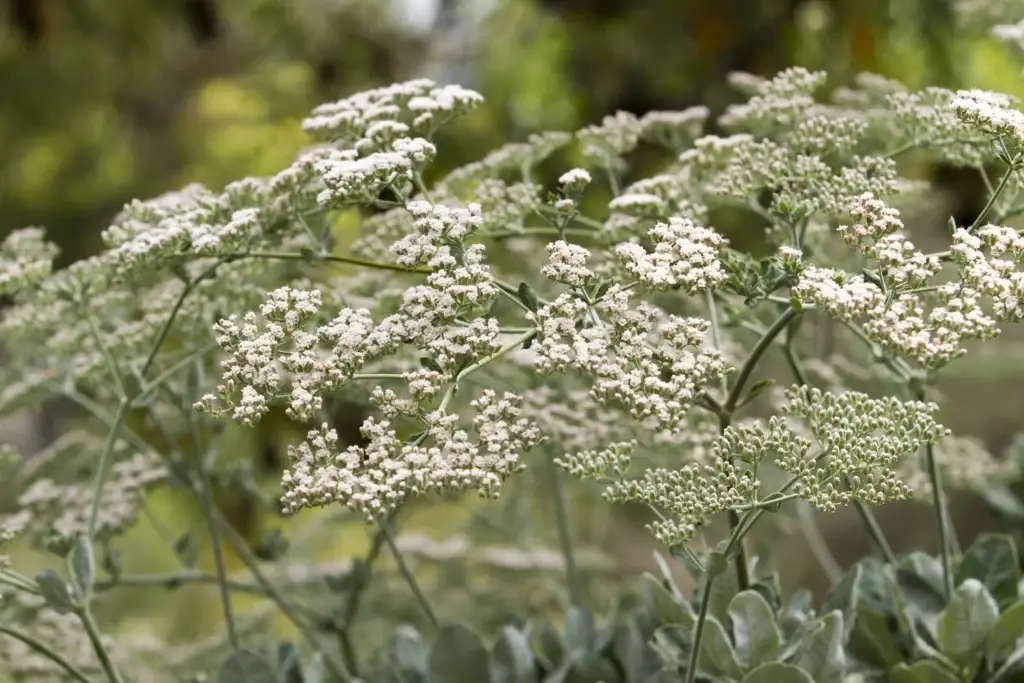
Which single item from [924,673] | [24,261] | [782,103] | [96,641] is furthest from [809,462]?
[24,261]

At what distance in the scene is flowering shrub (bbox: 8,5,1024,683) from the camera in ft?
1.93

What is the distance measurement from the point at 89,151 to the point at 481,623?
90.9 inches

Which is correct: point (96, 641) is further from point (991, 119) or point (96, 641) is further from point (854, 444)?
point (991, 119)

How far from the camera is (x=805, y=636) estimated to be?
73cm

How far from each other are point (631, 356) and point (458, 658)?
378mm

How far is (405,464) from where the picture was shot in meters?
0.57

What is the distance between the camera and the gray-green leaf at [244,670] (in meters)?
0.86

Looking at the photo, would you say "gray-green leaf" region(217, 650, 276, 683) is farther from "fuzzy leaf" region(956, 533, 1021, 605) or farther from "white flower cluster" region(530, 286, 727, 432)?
"fuzzy leaf" region(956, 533, 1021, 605)

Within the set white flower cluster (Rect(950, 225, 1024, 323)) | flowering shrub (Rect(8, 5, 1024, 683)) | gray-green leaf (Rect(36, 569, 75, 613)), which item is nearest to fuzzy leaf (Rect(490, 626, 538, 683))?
flowering shrub (Rect(8, 5, 1024, 683))

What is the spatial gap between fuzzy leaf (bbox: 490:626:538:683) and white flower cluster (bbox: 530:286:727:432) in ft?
1.14

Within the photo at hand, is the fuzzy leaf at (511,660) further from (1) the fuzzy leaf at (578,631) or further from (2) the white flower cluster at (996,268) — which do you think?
(2) the white flower cluster at (996,268)

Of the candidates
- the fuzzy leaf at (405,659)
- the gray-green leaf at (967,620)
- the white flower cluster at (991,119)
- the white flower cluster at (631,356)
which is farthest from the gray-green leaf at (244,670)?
the white flower cluster at (991,119)

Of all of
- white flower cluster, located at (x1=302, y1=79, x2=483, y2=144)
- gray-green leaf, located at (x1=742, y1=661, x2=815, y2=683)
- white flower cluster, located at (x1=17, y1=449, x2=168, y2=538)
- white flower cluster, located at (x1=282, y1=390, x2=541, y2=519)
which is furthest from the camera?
white flower cluster, located at (x1=17, y1=449, x2=168, y2=538)

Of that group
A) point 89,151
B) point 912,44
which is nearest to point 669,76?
point 912,44
